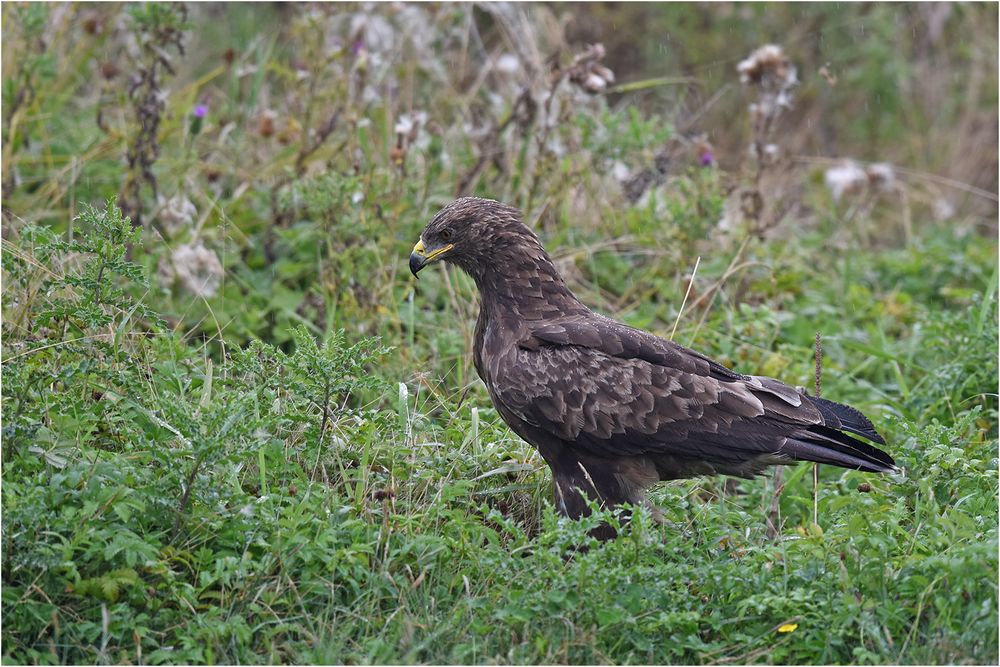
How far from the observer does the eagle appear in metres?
4.36

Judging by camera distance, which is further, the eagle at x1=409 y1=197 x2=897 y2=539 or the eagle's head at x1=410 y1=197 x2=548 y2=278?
the eagle's head at x1=410 y1=197 x2=548 y2=278

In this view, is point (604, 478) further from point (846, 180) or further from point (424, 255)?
point (846, 180)

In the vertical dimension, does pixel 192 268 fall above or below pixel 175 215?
below

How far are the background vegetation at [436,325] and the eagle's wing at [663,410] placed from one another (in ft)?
0.73

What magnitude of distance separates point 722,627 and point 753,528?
80 centimetres

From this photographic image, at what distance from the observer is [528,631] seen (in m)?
3.70

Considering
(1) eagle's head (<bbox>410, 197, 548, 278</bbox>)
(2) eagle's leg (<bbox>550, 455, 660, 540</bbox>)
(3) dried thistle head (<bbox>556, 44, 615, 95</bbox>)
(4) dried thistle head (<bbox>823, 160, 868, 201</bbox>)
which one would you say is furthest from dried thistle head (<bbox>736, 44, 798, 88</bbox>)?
(2) eagle's leg (<bbox>550, 455, 660, 540</bbox>)

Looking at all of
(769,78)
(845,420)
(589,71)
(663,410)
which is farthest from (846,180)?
(663,410)

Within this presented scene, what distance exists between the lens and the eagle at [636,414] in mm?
4359

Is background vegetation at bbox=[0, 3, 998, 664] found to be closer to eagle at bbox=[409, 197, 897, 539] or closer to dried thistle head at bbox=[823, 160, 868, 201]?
dried thistle head at bbox=[823, 160, 868, 201]

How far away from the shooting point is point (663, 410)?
4.38 metres

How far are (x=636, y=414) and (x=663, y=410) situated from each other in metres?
0.10

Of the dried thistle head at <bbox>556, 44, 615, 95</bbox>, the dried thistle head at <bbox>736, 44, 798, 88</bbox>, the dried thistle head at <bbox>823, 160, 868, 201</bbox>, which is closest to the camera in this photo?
the dried thistle head at <bbox>556, 44, 615, 95</bbox>

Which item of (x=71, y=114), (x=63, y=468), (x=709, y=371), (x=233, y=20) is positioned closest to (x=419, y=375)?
(x=709, y=371)
